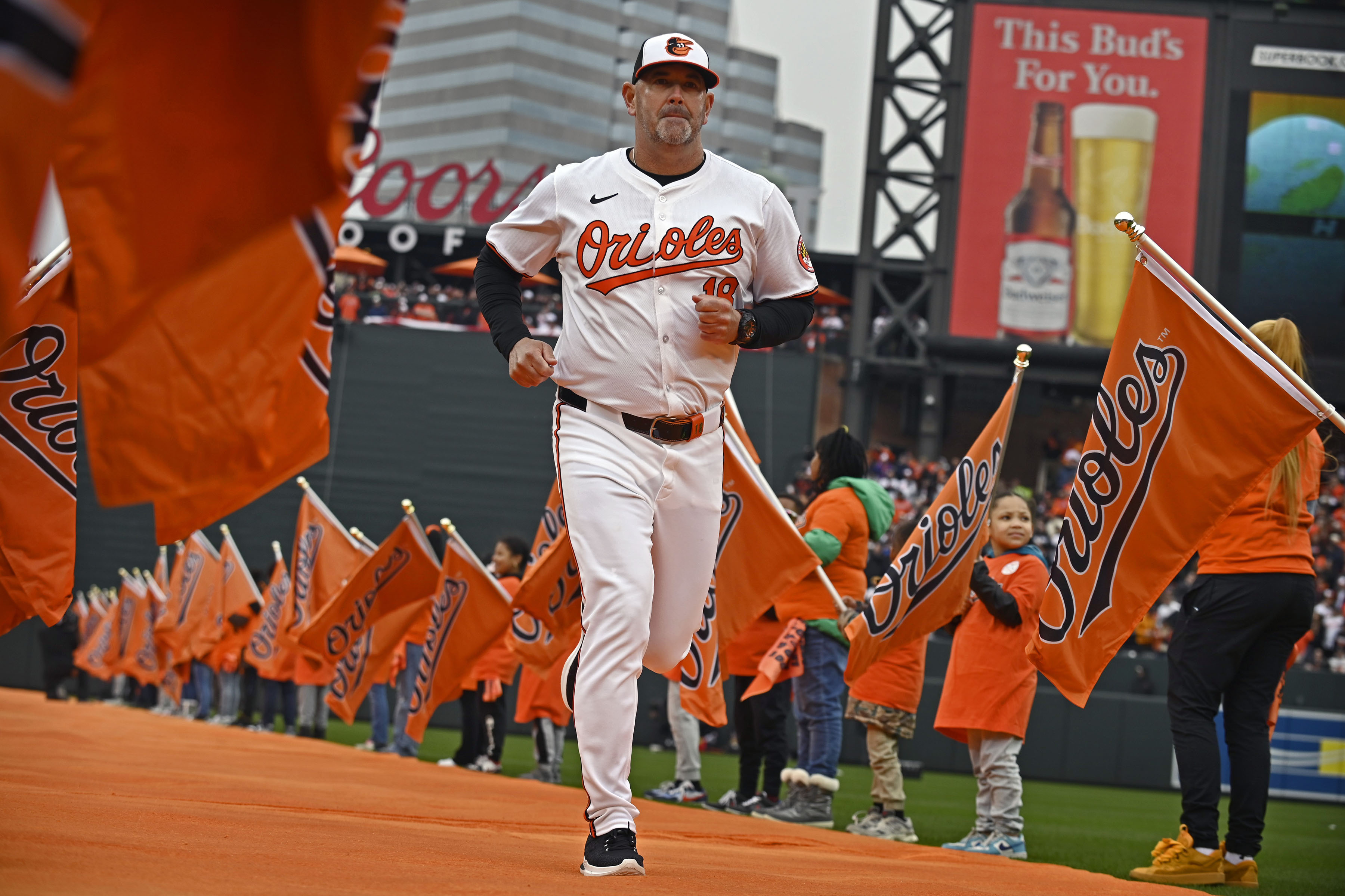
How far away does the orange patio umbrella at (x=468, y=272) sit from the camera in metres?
27.1

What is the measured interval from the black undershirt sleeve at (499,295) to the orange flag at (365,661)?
7.19m

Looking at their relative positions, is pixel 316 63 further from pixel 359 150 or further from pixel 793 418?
pixel 793 418

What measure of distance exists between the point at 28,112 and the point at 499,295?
2.50 metres

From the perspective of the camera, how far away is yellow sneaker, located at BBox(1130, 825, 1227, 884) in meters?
5.02

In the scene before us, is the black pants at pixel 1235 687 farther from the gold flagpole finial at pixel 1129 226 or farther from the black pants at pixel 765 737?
the black pants at pixel 765 737

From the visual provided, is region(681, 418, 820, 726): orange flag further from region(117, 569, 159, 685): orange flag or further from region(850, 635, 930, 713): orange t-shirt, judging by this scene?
region(117, 569, 159, 685): orange flag

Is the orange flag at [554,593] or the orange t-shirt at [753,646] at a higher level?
the orange flag at [554,593]

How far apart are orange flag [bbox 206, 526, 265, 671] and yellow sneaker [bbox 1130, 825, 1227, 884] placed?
12.5 meters

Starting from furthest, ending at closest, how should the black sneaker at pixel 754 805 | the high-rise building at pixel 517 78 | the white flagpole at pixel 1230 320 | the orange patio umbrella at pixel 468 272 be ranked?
the high-rise building at pixel 517 78 → the orange patio umbrella at pixel 468 272 → the black sneaker at pixel 754 805 → the white flagpole at pixel 1230 320

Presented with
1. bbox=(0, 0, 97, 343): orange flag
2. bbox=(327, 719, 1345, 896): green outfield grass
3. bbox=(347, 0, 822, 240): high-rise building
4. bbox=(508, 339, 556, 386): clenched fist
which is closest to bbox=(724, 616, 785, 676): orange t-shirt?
bbox=(327, 719, 1345, 896): green outfield grass

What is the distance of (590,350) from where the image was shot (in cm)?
386

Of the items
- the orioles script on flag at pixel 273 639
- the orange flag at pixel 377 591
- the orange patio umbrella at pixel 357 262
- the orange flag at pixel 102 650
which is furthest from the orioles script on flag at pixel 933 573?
the orange patio umbrella at pixel 357 262

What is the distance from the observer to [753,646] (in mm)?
8102

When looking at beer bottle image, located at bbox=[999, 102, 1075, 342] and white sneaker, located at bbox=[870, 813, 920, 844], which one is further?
beer bottle image, located at bbox=[999, 102, 1075, 342]
